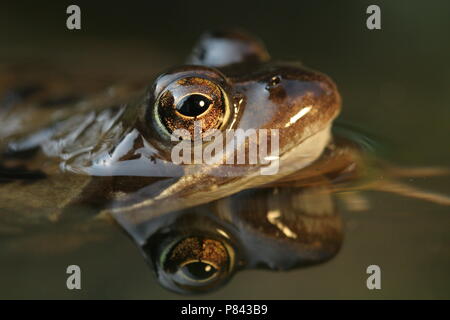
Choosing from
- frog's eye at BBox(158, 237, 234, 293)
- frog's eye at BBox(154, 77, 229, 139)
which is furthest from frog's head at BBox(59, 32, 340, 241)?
frog's eye at BBox(158, 237, 234, 293)

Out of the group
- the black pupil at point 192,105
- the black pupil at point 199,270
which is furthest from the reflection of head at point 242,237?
the black pupil at point 192,105

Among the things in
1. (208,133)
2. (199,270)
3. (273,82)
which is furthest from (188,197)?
(273,82)

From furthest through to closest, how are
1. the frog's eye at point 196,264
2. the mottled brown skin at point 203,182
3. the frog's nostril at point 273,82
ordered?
the frog's nostril at point 273,82
the mottled brown skin at point 203,182
the frog's eye at point 196,264

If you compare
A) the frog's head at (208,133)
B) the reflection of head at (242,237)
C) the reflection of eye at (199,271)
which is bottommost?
the reflection of eye at (199,271)

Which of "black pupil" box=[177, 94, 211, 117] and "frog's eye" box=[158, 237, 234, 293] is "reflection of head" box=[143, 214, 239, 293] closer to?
"frog's eye" box=[158, 237, 234, 293]

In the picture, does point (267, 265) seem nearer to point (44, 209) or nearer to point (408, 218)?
point (408, 218)

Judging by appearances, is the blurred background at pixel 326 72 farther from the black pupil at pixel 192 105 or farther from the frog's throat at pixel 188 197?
the black pupil at pixel 192 105

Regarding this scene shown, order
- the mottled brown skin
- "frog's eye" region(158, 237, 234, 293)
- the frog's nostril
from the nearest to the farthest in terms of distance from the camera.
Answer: "frog's eye" region(158, 237, 234, 293), the mottled brown skin, the frog's nostril
